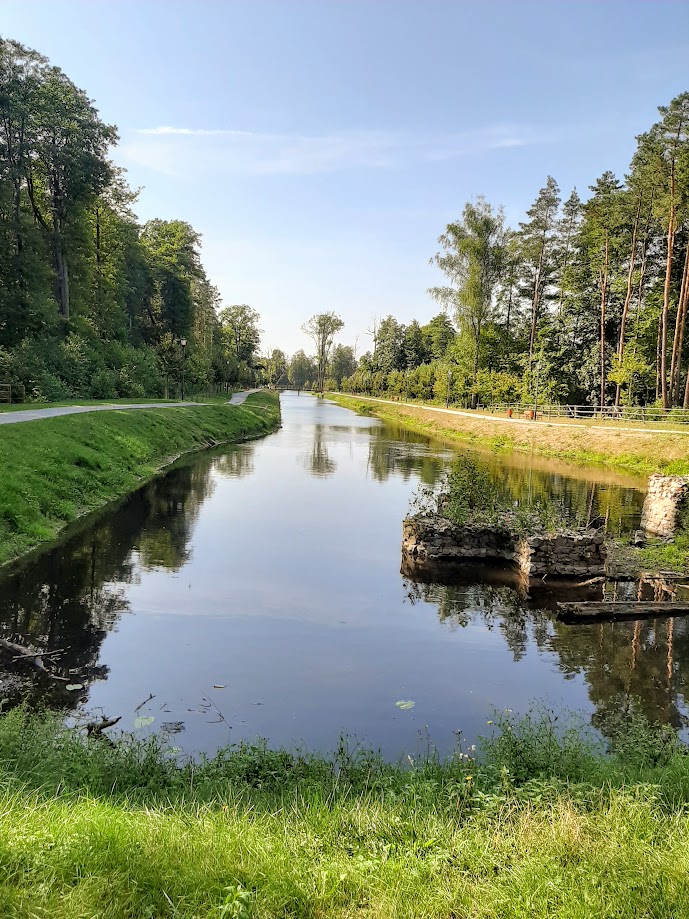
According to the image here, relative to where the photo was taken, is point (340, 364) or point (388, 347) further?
point (340, 364)

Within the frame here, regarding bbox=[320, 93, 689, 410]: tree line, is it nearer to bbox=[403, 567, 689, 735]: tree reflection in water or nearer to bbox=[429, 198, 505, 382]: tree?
bbox=[429, 198, 505, 382]: tree

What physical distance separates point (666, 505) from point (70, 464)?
17801 mm

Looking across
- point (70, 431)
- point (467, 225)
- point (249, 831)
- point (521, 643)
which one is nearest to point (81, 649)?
point (249, 831)

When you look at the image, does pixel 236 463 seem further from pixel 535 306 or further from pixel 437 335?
pixel 437 335

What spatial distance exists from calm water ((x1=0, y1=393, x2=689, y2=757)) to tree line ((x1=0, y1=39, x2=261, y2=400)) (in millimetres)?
18430

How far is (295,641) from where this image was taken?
33.4 ft

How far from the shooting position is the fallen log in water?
11711 mm

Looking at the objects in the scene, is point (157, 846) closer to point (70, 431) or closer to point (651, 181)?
point (70, 431)

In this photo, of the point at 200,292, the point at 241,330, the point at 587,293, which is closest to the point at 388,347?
the point at 241,330

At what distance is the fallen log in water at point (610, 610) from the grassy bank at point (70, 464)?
11.3 meters

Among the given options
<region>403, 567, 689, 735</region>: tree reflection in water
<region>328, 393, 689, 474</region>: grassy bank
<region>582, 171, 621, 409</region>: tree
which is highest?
<region>582, 171, 621, 409</region>: tree

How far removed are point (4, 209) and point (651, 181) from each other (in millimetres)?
39279

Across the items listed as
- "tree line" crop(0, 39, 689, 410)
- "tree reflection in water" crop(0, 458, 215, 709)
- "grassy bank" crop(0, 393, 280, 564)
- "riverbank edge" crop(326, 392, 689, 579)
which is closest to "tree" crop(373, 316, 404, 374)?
"riverbank edge" crop(326, 392, 689, 579)

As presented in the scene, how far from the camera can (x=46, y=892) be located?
3.49m
